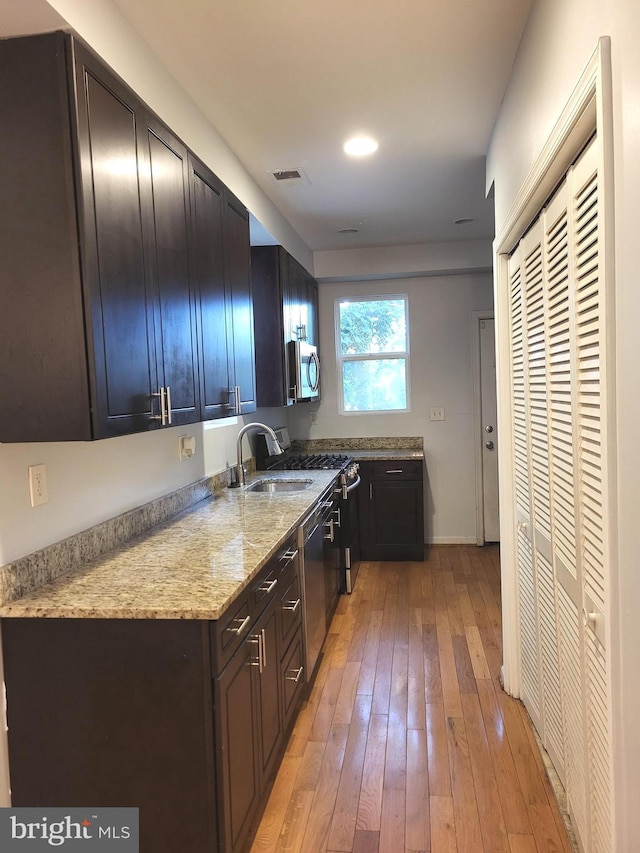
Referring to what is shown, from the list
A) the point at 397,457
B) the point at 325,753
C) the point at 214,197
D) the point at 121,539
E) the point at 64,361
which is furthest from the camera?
the point at 397,457

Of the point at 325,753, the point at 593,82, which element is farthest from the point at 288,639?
the point at 593,82

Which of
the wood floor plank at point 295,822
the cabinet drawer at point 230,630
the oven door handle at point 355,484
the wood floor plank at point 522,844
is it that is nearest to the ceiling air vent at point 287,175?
the oven door handle at point 355,484

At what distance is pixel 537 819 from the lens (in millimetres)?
1917

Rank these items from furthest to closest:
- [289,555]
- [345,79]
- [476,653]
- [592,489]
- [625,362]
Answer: [476,653] < [289,555] < [345,79] < [592,489] < [625,362]

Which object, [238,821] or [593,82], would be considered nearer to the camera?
[593,82]

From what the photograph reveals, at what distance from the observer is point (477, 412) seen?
5.18m

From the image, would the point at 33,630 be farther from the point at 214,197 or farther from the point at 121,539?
the point at 214,197

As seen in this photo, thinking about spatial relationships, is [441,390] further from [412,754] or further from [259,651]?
[259,651]

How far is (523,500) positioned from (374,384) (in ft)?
9.93

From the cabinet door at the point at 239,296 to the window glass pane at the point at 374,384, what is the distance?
2426 millimetres

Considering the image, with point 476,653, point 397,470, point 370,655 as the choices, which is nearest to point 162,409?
point 370,655

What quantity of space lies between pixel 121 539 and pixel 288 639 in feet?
2.56

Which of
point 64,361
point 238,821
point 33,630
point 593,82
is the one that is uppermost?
point 593,82

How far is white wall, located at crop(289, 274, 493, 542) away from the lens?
5.19 meters
